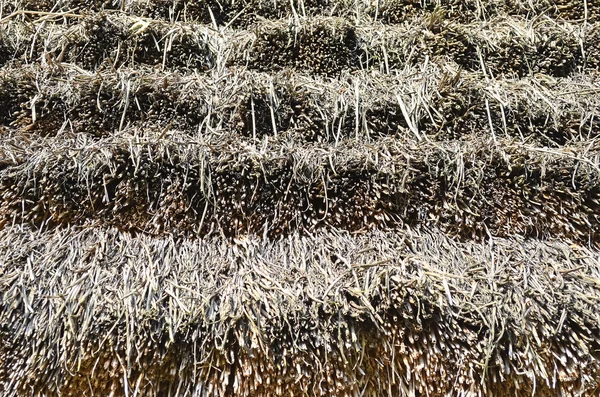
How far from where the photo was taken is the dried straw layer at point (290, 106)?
3.08 feet

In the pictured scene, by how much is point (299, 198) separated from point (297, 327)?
0.89 ft

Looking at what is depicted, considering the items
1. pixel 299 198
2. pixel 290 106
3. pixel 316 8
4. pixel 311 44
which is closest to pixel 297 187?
pixel 299 198

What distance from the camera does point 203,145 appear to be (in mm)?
858

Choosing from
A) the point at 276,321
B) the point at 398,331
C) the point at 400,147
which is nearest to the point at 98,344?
the point at 276,321

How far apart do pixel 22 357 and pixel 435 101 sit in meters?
0.99

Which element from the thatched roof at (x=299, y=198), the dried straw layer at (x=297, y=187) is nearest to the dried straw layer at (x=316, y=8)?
the thatched roof at (x=299, y=198)

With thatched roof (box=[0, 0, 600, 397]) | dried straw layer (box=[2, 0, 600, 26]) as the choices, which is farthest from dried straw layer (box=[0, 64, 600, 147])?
dried straw layer (box=[2, 0, 600, 26])

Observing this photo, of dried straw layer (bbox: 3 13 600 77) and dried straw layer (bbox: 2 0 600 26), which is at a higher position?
dried straw layer (bbox: 2 0 600 26)

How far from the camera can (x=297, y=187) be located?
0.87m

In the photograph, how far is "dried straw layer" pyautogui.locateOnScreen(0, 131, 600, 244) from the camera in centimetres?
85

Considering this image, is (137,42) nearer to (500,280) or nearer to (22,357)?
(22,357)

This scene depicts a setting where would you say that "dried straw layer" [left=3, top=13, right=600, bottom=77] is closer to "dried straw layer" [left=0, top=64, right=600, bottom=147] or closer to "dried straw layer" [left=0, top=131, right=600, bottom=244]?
"dried straw layer" [left=0, top=64, right=600, bottom=147]

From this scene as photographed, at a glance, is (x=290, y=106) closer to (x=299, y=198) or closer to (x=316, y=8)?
(x=299, y=198)

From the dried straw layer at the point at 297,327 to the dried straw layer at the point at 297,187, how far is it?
0.34 feet
